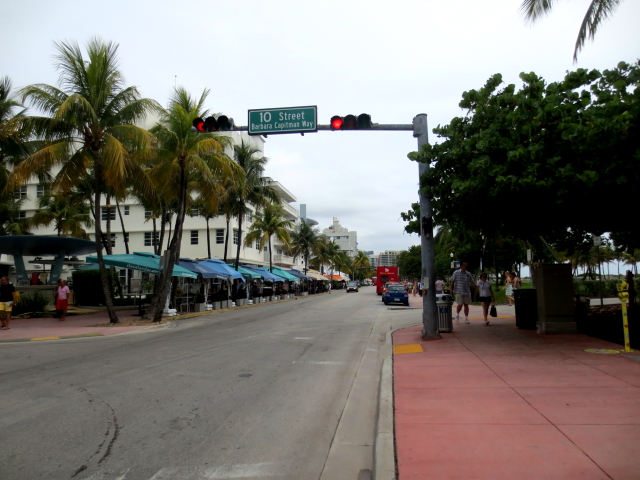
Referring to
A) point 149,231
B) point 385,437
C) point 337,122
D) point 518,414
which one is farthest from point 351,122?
point 149,231

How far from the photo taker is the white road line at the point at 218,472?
4.36 metres

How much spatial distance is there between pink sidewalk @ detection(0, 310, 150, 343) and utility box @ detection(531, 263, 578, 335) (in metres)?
12.9

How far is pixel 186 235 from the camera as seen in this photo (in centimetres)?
4906

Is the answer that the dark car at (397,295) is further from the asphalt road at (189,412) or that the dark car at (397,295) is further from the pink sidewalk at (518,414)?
the pink sidewalk at (518,414)

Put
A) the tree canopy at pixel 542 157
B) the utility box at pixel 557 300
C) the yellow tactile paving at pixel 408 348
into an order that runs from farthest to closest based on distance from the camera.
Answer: the utility box at pixel 557 300, the yellow tactile paving at pixel 408 348, the tree canopy at pixel 542 157

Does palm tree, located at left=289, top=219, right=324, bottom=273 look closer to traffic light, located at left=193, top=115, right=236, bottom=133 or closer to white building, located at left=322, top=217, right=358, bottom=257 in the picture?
traffic light, located at left=193, top=115, right=236, bottom=133

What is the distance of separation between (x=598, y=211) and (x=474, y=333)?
14.2 ft

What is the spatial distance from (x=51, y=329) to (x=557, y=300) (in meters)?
15.9

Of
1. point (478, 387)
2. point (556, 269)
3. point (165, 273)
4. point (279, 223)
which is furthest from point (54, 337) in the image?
point (279, 223)

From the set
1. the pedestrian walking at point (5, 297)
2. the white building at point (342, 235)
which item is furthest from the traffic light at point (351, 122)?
the white building at point (342, 235)

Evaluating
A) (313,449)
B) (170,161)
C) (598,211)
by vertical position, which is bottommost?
(313,449)

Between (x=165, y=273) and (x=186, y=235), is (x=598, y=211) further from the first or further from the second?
(x=186, y=235)

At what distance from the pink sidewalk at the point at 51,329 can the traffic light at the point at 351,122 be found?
10.2m

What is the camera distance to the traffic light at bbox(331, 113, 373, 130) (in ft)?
38.2
